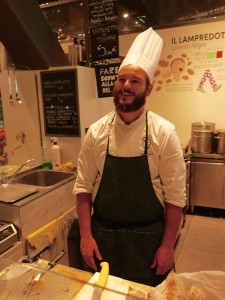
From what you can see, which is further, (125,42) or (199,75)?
(125,42)

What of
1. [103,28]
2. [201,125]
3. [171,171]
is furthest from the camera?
[201,125]

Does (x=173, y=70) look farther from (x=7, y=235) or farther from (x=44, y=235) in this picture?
(x=7, y=235)

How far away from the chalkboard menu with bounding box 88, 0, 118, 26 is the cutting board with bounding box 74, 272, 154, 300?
6.88 ft

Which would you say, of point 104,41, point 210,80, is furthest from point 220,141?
point 104,41

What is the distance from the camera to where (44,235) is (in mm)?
1811

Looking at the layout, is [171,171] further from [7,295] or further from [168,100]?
[168,100]

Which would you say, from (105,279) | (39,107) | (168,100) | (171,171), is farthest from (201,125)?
(105,279)

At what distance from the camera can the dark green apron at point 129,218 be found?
1.36 metres

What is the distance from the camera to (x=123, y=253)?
1425 millimetres

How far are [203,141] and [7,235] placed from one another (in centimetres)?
248

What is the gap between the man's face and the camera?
4.45 ft

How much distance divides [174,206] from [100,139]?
503 millimetres

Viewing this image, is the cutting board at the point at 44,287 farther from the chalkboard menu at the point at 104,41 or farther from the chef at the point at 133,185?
the chalkboard menu at the point at 104,41

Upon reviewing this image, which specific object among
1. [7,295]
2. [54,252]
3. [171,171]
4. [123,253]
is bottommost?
[54,252]
